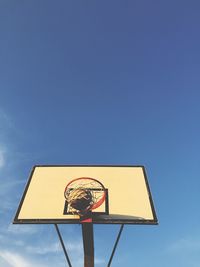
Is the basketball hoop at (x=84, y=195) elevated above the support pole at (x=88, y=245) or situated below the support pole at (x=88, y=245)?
above

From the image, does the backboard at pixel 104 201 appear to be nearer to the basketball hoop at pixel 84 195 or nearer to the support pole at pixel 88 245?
the basketball hoop at pixel 84 195

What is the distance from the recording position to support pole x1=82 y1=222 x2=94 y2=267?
5.66m

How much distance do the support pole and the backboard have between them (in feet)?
0.74

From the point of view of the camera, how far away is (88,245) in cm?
587

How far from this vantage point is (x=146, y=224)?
563cm

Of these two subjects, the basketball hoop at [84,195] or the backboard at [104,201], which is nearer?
the basketball hoop at [84,195]

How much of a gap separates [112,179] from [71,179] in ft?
3.02

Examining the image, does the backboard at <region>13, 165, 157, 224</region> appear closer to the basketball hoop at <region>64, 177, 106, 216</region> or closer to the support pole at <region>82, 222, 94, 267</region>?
the basketball hoop at <region>64, 177, 106, 216</region>

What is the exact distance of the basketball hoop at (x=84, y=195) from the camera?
18.3 feet

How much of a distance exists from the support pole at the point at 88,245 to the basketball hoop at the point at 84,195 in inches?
12.9

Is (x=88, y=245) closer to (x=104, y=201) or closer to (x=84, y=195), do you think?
(x=104, y=201)

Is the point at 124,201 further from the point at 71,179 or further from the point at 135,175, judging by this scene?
the point at 71,179

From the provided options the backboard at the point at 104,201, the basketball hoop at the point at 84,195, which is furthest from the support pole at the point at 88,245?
the basketball hoop at the point at 84,195

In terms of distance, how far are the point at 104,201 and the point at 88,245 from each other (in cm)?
89
